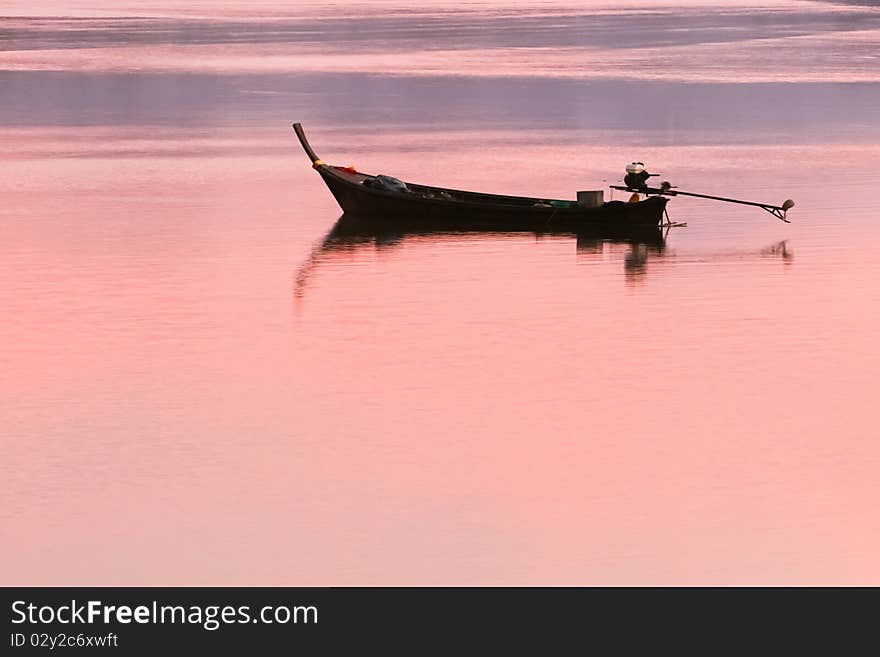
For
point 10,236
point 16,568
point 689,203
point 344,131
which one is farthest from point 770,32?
point 16,568

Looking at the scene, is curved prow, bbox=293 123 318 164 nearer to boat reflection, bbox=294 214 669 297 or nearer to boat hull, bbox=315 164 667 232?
boat hull, bbox=315 164 667 232

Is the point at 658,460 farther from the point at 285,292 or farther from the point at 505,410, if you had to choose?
the point at 285,292

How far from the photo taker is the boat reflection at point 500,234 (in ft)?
101

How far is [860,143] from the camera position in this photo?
46250 mm

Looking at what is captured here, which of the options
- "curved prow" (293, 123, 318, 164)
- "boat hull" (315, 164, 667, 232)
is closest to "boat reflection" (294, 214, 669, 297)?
"boat hull" (315, 164, 667, 232)

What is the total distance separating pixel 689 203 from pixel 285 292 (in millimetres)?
11078

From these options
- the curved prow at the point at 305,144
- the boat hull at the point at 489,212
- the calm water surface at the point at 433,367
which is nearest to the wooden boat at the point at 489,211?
the boat hull at the point at 489,212

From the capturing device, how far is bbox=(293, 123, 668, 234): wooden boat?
3150 cm

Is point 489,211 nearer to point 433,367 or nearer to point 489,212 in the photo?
point 489,212

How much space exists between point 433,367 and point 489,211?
946 cm

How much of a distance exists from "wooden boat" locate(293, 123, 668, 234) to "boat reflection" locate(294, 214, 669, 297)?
0.21ft

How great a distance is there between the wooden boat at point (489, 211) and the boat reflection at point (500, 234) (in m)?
0.06

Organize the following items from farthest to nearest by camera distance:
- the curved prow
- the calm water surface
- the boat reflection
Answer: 1. the curved prow
2. the boat reflection
3. the calm water surface

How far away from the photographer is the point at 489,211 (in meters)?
31.6
